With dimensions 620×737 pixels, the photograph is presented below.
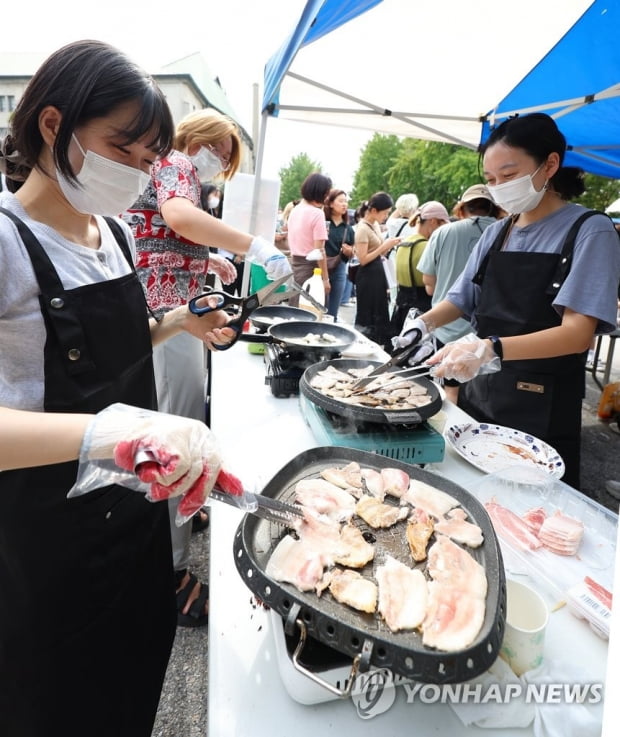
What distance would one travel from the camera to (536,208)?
7.04 feet

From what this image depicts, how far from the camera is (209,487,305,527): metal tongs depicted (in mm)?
920

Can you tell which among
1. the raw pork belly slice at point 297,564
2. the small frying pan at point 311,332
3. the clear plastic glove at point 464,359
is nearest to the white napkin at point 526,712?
the raw pork belly slice at point 297,564

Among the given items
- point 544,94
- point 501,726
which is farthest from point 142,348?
point 544,94

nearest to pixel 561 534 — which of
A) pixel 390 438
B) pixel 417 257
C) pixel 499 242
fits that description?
pixel 390 438

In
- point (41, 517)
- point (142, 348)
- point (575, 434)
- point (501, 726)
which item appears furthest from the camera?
point (575, 434)

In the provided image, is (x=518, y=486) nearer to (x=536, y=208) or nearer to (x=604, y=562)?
(x=604, y=562)

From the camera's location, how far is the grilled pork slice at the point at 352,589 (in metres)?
0.90

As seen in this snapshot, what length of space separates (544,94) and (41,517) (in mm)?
4531

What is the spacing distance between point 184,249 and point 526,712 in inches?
91.7

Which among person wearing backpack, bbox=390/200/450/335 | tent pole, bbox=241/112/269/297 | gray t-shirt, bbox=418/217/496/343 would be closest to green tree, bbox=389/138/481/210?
person wearing backpack, bbox=390/200/450/335

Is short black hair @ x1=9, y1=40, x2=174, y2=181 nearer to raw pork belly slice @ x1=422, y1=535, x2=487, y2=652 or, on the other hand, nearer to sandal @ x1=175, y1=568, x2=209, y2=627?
raw pork belly slice @ x1=422, y1=535, x2=487, y2=652

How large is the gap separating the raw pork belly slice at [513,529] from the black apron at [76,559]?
3.74ft

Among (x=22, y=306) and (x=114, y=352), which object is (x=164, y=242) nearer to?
(x=114, y=352)

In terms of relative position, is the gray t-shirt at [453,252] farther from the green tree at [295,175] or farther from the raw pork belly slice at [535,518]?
the green tree at [295,175]
